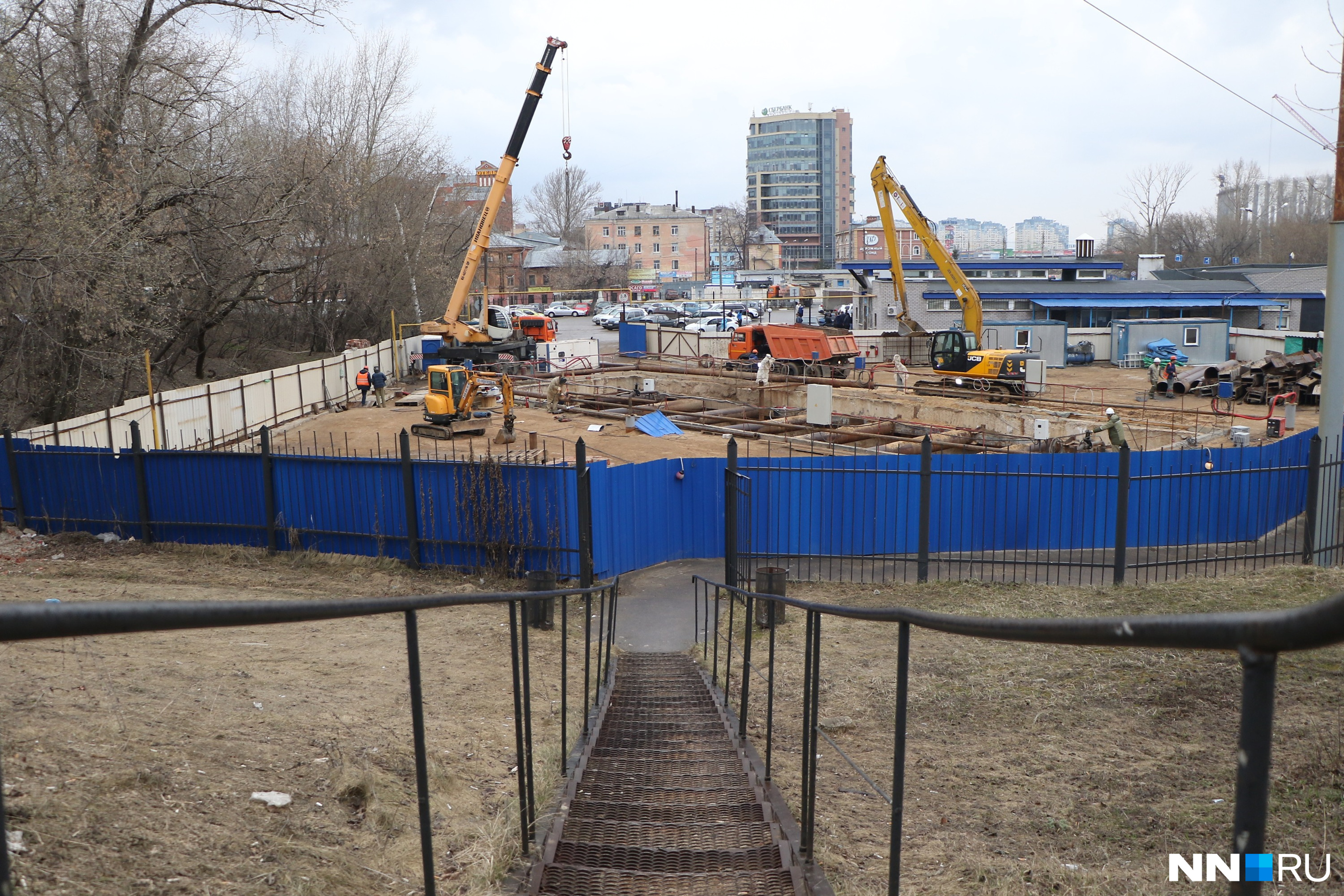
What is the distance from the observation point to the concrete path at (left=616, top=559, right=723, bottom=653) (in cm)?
1252

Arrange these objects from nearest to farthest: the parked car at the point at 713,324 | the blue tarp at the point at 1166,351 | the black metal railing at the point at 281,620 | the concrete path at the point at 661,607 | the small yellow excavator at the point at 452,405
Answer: the black metal railing at the point at 281,620 < the concrete path at the point at 661,607 < the small yellow excavator at the point at 452,405 < the blue tarp at the point at 1166,351 < the parked car at the point at 713,324

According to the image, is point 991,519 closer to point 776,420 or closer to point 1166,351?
point 776,420

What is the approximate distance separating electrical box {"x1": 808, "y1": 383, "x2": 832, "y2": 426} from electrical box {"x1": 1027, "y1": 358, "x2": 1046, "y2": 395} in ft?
35.3

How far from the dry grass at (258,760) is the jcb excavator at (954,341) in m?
26.9

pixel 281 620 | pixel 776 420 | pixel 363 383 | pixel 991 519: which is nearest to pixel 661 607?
pixel 991 519

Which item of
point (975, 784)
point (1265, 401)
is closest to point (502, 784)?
point (975, 784)

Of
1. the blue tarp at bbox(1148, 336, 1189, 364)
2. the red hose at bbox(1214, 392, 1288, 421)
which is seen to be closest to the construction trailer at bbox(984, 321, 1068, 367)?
the blue tarp at bbox(1148, 336, 1189, 364)

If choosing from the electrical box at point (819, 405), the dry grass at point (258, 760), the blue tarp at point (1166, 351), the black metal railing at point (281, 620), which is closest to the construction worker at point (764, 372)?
the electrical box at point (819, 405)

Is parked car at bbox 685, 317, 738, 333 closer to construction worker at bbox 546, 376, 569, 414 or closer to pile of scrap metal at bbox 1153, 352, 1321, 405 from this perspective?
construction worker at bbox 546, 376, 569, 414

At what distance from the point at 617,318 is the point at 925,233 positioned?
138 ft

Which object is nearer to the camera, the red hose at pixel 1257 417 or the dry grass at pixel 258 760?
the dry grass at pixel 258 760

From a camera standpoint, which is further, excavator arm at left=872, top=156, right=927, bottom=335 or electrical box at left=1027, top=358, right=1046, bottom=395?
excavator arm at left=872, top=156, right=927, bottom=335

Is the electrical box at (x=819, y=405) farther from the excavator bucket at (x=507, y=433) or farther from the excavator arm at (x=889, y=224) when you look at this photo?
the excavator arm at (x=889, y=224)

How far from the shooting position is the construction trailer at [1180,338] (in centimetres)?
4578
